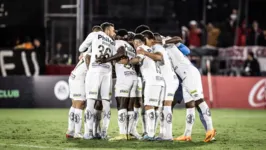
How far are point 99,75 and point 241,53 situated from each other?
14.9 metres

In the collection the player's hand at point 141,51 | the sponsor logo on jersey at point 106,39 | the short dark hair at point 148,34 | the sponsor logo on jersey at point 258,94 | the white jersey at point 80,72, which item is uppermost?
the short dark hair at point 148,34

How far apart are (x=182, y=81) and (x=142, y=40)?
1397mm

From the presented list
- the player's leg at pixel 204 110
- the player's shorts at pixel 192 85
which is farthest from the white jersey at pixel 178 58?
the player's leg at pixel 204 110

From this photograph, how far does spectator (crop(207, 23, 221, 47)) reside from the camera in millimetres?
31188

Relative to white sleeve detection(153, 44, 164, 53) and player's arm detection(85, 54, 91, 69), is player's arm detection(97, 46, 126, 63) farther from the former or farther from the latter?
white sleeve detection(153, 44, 164, 53)

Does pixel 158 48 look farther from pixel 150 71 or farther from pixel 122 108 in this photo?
pixel 122 108

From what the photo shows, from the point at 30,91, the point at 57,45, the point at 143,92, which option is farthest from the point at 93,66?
the point at 57,45

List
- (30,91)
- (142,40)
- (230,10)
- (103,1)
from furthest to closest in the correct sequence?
1. (230,10)
2. (103,1)
3. (30,91)
4. (142,40)

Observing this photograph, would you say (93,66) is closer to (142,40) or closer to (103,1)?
(142,40)

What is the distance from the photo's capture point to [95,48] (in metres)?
17.1

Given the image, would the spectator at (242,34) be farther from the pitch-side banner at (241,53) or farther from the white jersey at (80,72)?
the white jersey at (80,72)

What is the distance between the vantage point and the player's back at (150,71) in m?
17.0

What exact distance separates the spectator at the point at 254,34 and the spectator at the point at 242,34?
0.77ft

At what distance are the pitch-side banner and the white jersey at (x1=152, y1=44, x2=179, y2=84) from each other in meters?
14.1
